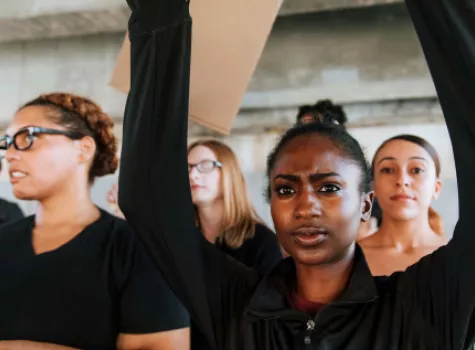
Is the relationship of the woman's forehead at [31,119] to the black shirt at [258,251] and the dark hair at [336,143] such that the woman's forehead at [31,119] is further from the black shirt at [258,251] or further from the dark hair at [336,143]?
the black shirt at [258,251]

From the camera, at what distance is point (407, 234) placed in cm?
148

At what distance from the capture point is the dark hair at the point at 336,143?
84 centimetres

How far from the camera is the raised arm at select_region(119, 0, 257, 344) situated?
75 centimetres

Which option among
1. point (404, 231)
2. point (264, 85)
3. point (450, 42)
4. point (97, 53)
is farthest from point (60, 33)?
A: point (450, 42)

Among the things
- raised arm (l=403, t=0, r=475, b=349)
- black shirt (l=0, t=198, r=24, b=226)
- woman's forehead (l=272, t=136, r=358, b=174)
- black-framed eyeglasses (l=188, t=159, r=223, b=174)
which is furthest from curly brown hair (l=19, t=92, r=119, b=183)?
black shirt (l=0, t=198, r=24, b=226)

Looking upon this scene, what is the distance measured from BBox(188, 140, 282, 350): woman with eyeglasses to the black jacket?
0.64 m

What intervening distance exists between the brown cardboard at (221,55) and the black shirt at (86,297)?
0.29 meters

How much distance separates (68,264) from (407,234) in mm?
920

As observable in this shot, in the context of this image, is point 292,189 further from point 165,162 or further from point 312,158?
point 165,162

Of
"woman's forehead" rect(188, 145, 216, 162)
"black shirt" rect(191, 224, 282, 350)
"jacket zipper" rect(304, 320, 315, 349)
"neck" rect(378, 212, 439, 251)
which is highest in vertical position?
"woman's forehead" rect(188, 145, 216, 162)

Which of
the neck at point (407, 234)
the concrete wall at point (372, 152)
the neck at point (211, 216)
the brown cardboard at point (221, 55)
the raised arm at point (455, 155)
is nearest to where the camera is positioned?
the raised arm at point (455, 155)

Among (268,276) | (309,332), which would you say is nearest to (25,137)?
(268,276)

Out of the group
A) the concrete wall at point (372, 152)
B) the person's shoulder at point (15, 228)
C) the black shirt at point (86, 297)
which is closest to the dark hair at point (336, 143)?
the black shirt at point (86, 297)

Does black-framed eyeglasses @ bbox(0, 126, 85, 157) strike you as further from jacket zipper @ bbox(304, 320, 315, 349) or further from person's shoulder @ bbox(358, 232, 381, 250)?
person's shoulder @ bbox(358, 232, 381, 250)
